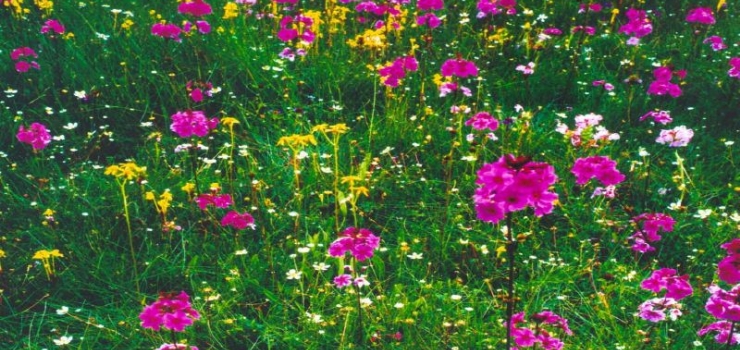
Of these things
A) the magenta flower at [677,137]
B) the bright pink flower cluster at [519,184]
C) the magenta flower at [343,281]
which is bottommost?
the magenta flower at [343,281]

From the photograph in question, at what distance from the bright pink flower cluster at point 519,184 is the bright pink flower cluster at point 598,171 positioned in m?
0.92

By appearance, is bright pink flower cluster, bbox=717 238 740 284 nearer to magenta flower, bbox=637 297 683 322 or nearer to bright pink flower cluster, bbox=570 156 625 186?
magenta flower, bbox=637 297 683 322

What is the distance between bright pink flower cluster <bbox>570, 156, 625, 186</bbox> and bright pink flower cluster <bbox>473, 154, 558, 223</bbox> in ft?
3.03

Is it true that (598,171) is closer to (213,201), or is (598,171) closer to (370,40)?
(213,201)

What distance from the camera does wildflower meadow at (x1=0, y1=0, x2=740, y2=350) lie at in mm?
2480

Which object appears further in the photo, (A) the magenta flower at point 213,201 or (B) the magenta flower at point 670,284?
(A) the magenta flower at point 213,201

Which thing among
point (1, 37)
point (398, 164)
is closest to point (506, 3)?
point (398, 164)

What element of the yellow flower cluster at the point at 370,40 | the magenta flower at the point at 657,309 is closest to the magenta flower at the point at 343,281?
the magenta flower at the point at 657,309

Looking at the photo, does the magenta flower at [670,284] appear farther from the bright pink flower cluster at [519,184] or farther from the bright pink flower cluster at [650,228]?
the bright pink flower cluster at [519,184]

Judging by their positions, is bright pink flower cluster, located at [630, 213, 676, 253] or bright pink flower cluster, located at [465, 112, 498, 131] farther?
bright pink flower cluster, located at [465, 112, 498, 131]

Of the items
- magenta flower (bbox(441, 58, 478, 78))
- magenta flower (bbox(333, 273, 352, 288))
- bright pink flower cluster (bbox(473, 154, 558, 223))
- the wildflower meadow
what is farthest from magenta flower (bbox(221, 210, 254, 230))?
bright pink flower cluster (bbox(473, 154, 558, 223))

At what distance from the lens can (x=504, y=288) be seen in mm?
2773

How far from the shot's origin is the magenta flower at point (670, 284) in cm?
212

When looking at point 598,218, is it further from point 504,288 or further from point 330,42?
point 330,42
